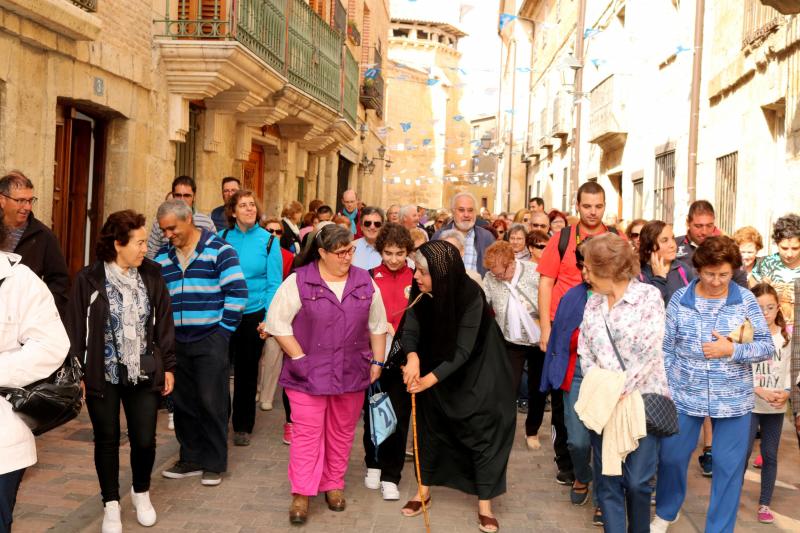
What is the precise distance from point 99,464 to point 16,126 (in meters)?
4.37

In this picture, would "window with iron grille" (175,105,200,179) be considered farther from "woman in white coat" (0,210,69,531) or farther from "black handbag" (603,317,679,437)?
"woman in white coat" (0,210,69,531)

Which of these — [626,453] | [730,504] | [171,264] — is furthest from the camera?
[171,264]

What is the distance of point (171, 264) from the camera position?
606 cm

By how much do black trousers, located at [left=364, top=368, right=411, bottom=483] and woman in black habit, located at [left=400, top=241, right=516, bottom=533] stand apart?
328 millimetres

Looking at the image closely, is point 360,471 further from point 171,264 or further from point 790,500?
point 790,500

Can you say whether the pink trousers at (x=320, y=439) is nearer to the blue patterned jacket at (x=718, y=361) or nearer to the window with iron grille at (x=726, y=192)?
the blue patterned jacket at (x=718, y=361)

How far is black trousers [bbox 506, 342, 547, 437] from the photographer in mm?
7242

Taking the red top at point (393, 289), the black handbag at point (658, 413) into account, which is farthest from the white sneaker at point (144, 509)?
the black handbag at point (658, 413)

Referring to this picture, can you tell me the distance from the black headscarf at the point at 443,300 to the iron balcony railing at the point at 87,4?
5304mm

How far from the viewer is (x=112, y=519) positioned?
4.97 meters

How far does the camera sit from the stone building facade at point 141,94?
842 cm

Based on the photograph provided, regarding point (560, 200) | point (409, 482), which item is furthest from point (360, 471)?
point (560, 200)

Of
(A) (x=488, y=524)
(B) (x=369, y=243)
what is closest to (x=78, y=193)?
(B) (x=369, y=243)

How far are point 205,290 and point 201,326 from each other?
0.24 m
